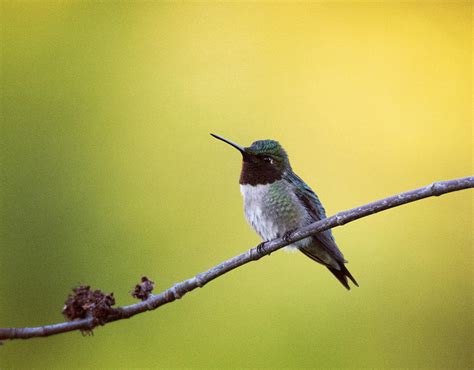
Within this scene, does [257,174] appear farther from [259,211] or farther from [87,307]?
[87,307]

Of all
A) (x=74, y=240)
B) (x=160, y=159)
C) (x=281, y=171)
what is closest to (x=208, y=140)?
(x=160, y=159)

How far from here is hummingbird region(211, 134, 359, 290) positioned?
149 inches

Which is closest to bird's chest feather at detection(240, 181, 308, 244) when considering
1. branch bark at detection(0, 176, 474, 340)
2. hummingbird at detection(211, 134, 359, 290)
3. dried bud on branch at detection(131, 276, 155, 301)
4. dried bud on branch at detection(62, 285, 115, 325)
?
hummingbird at detection(211, 134, 359, 290)

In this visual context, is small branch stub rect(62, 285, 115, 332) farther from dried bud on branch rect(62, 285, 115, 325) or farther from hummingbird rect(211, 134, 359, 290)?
hummingbird rect(211, 134, 359, 290)

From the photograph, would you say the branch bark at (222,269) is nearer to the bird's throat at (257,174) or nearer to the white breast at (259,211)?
the white breast at (259,211)

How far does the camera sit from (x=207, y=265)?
5.82 m

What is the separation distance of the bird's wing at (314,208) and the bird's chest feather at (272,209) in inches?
2.9

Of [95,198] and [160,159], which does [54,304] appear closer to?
[95,198]

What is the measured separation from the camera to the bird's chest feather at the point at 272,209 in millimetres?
3787

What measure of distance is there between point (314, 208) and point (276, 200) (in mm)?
331

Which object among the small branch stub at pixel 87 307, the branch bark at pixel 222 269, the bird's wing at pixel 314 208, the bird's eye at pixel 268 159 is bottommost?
the branch bark at pixel 222 269

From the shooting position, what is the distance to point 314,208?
4055 millimetres

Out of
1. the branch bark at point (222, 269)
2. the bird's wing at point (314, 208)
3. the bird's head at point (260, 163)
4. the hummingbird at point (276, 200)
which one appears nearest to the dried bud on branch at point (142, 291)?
the branch bark at point (222, 269)

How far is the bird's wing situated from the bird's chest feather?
73mm
